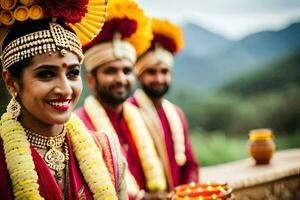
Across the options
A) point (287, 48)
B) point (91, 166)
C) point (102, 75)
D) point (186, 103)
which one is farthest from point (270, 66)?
point (91, 166)

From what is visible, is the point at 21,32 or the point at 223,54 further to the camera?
the point at 223,54

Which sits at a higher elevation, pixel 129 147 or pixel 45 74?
pixel 45 74

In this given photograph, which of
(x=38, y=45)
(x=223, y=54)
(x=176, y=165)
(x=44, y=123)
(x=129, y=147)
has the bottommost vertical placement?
(x=176, y=165)

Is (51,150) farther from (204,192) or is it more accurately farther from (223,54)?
(223,54)

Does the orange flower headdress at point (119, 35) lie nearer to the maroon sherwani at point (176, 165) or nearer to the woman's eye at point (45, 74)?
the maroon sherwani at point (176, 165)

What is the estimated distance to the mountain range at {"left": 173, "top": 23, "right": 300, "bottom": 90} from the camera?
1335 cm

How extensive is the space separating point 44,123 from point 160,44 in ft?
9.01

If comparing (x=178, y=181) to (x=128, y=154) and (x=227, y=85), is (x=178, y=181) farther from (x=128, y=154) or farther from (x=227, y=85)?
(x=227, y=85)

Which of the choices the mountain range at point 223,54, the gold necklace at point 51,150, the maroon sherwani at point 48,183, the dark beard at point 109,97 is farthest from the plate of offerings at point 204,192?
the mountain range at point 223,54

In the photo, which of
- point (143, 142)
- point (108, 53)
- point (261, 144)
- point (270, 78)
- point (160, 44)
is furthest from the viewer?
point (270, 78)

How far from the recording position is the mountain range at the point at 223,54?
13349 millimetres

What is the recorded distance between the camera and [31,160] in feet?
7.50

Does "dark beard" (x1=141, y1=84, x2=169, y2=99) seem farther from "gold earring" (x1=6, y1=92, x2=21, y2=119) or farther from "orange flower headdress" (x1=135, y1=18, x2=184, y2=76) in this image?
"gold earring" (x1=6, y1=92, x2=21, y2=119)

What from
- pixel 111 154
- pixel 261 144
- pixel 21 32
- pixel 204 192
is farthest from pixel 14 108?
pixel 261 144
